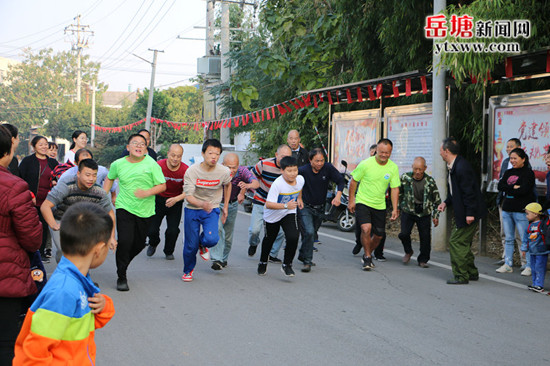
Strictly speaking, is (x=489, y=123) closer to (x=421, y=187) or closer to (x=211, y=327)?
(x=421, y=187)

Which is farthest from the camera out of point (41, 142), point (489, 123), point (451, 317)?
point (489, 123)

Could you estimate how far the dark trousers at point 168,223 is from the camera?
31.3ft

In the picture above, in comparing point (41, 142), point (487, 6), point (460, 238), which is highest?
point (487, 6)

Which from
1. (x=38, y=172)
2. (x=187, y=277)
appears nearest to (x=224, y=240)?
(x=187, y=277)

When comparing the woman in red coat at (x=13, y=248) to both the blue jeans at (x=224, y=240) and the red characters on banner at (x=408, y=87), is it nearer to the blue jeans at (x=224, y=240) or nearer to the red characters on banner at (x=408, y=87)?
the blue jeans at (x=224, y=240)

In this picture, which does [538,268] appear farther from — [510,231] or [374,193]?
[374,193]

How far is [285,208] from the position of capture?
782cm

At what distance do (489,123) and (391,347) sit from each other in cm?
642

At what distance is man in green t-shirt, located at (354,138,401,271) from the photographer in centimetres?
890

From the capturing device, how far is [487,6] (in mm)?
9320

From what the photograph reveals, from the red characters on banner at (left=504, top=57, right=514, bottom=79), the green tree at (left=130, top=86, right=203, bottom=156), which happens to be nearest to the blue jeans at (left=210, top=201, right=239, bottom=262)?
the red characters on banner at (left=504, top=57, right=514, bottom=79)

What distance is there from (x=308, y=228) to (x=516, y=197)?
3.07m

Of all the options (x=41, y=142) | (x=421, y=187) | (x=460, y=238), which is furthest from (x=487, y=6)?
(x=41, y=142)

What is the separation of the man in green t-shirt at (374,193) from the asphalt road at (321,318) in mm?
505
